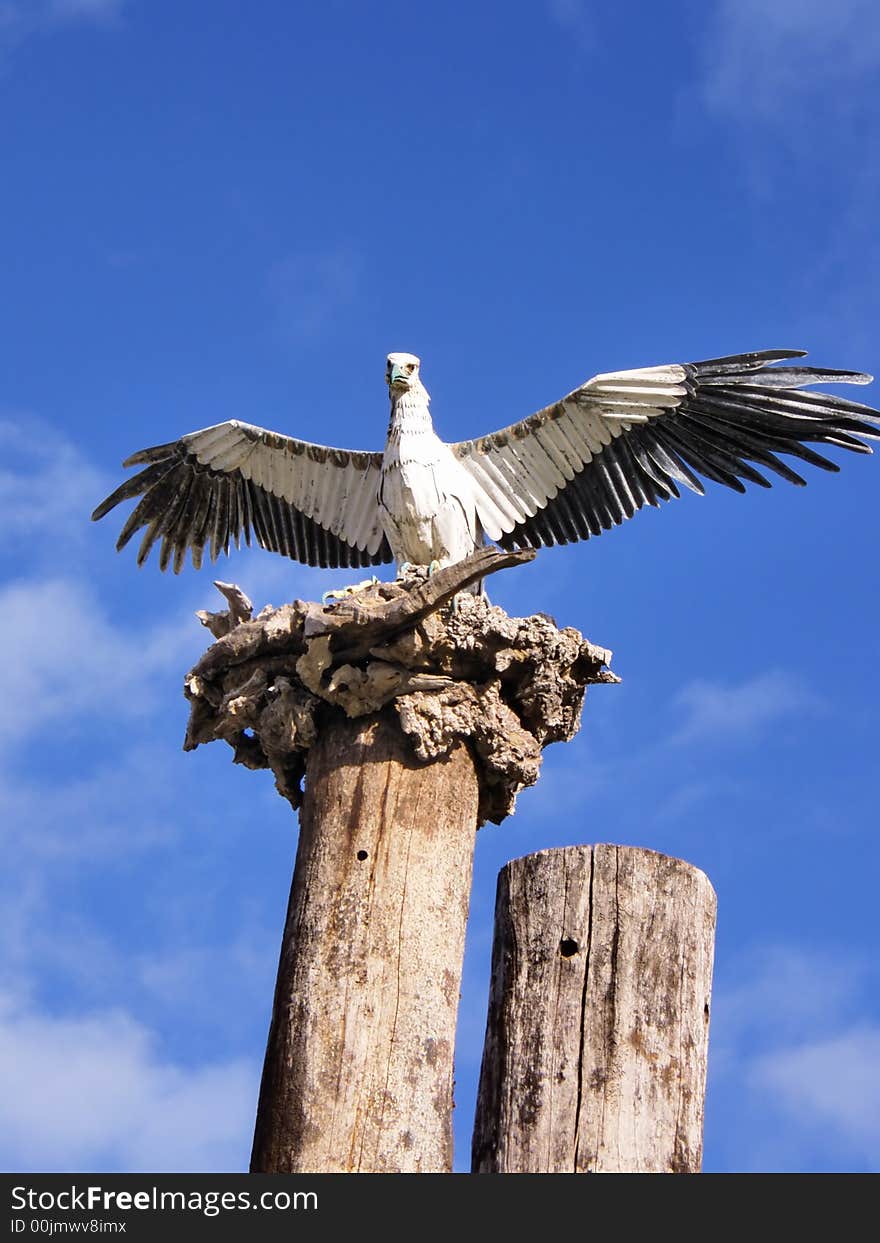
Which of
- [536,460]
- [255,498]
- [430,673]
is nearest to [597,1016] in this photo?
[430,673]

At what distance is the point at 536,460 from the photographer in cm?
962

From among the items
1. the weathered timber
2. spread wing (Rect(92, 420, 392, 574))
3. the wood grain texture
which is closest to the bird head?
spread wing (Rect(92, 420, 392, 574))

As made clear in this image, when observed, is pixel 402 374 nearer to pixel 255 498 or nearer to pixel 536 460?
pixel 536 460

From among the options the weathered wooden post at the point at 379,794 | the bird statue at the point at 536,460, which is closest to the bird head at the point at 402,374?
the bird statue at the point at 536,460

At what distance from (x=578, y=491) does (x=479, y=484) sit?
1.90 feet

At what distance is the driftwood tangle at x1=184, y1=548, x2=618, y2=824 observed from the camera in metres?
7.20

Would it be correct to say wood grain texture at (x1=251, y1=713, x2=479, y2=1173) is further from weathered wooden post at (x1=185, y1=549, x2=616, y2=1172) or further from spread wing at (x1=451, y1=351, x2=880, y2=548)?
spread wing at (x1=451, y1=351, x2=880, y2=548)
